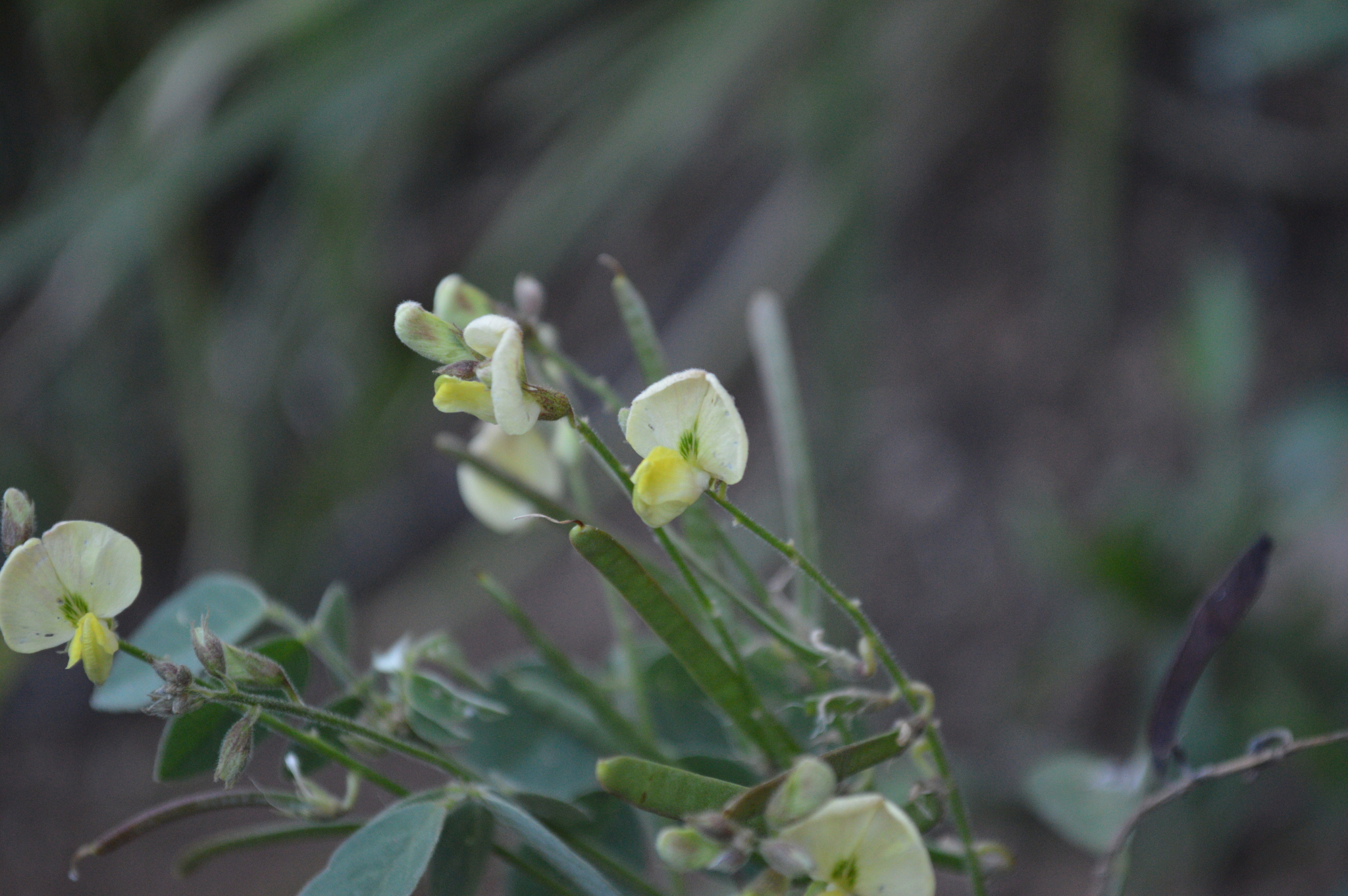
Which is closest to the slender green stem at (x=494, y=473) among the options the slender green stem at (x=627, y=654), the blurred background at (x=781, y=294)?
the slender green stem at (x=627, y=654)

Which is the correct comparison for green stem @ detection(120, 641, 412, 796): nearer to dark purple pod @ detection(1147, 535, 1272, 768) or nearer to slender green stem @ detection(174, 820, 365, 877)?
slender green stem @ detection(174, 820, 365, 877)

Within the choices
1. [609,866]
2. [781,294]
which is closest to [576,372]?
[609,866]

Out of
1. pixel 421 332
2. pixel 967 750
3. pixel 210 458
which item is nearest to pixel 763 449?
pixel 967 750

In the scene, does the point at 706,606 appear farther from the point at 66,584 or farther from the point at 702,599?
the point at 66,584

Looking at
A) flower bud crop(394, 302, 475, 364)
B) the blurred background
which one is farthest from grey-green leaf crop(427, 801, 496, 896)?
the blurred background

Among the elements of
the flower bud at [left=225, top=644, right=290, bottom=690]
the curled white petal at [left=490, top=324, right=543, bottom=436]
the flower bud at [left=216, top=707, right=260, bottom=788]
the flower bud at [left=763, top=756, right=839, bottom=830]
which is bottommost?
the flower bud at [left=763, top=756, right=839, bottom=830]
